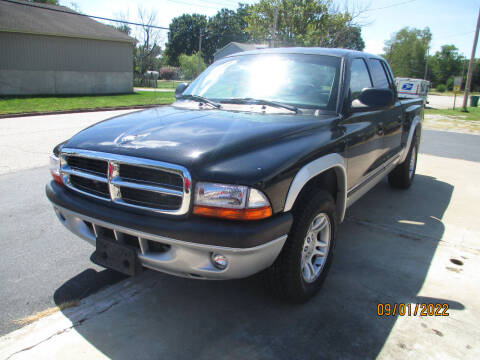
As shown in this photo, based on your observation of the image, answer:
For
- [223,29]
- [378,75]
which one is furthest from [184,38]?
[378,75]

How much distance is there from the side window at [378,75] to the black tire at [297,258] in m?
2.11

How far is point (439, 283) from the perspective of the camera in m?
3.14

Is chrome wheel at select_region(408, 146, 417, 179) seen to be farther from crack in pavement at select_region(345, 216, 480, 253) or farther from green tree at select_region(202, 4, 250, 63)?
green tree at select_region(202, 4, 250, 63)

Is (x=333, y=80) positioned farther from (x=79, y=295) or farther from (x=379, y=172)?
(x=79, y=295)

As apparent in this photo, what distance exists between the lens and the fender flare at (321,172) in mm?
2324

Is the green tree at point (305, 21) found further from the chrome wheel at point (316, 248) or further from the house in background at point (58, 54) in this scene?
the chrome wheel at point (316, 248)

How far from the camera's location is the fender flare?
2324mm

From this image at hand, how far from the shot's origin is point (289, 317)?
2.62 m

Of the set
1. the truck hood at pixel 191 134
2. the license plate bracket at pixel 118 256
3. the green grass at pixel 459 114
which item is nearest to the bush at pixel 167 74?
the green grass at pixel 459 114

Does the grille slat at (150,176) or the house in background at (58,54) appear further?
the house in background at (58,54)

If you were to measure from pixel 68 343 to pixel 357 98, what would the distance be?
2807 mm

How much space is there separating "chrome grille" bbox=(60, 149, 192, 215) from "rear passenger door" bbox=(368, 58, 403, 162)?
8.12 feet

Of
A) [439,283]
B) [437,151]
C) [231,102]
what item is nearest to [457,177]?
[437,151]

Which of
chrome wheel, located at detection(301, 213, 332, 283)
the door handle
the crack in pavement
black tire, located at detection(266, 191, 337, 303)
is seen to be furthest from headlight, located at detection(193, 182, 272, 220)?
the crack in pavement
